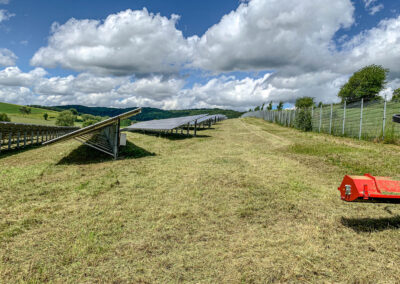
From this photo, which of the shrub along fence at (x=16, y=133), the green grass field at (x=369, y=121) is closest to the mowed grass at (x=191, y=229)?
the shrub along fence at (x=16, y=133)

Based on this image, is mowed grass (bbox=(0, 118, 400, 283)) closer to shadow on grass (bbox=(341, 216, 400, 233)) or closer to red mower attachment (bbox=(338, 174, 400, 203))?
shadow on grass (bbox=(341, 216, 400, 233))

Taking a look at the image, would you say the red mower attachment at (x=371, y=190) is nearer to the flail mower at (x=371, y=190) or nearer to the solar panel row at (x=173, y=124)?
the flail mower at (x=371, y=190)

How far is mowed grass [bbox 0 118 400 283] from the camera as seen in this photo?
3.10 meters

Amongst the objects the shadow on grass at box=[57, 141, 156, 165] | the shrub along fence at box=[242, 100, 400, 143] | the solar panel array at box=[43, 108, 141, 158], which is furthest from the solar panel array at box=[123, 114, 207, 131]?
the shrub along fence at box=[242, 100, 400, 143]

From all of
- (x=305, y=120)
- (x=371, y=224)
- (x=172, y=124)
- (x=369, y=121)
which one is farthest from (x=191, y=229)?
(x=305, y=120)

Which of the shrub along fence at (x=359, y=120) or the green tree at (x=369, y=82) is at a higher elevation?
the green tree at (x=369, y=82)

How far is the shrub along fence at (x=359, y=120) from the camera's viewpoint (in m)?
15.1

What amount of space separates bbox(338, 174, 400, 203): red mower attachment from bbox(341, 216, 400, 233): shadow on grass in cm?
130

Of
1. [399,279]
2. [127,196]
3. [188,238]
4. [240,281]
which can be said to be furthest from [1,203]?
[399,279]

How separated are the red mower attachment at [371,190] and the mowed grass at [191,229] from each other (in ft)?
3.14

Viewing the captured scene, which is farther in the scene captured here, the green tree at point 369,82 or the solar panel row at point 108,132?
the green tree at point 369,82

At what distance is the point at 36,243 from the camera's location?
376cm

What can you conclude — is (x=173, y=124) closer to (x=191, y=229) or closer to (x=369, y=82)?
(x=191, y=229)

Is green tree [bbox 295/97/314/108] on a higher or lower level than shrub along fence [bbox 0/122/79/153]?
higher
